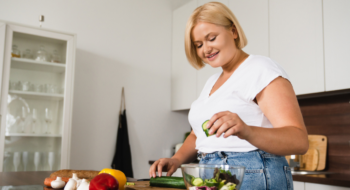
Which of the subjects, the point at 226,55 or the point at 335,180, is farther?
the point at 335,180

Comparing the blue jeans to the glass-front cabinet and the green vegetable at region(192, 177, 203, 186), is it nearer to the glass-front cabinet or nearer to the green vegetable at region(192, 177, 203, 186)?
the green vegetable at region(192, 177, 203, 186)

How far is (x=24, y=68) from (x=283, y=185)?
7.54 ft

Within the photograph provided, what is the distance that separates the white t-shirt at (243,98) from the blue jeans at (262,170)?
0.02 meters

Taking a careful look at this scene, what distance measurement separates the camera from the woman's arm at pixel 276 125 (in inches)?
25.7

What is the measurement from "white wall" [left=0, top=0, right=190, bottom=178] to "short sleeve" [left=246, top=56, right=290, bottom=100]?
7.66 ft

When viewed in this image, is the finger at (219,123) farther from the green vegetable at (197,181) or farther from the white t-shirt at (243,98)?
the white t-shirt at (243,98)

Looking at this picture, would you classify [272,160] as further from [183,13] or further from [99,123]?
[183,13]

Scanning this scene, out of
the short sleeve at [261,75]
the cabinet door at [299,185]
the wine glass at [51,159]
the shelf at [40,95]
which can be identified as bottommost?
the cabinet door at [299,185]

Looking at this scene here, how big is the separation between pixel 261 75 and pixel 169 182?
425mm

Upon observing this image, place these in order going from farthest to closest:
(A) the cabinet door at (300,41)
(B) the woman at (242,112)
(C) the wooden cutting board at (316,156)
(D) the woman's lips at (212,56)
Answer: (C) the wooden cutting board at (316,156), (A) the cabinet door at (300,41), (D) the woman's lips at (212,56), (B) the woman at (242,112)

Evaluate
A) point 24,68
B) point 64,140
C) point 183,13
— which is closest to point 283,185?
point 64,140

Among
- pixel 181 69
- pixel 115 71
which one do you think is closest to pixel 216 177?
pixel 115 71

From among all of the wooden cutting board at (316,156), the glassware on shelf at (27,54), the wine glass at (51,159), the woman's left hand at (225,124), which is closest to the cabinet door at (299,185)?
the wooden cutting board at (316,156)

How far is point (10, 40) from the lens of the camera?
8.02 feet
